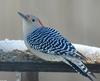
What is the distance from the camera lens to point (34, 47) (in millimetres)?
3879

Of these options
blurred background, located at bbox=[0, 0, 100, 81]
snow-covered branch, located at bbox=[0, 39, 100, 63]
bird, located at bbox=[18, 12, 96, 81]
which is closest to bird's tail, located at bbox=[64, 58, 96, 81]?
bird, located at bbox=[18, 12, 96, 81]

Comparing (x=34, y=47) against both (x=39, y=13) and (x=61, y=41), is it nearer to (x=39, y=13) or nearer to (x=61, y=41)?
(x=61, y=41)

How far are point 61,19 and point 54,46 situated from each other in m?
2.11

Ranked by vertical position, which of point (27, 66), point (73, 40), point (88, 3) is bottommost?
point (27, 66)

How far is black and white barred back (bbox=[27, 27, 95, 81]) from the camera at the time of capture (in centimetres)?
356

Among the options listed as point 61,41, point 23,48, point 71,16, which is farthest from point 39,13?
point 61,41

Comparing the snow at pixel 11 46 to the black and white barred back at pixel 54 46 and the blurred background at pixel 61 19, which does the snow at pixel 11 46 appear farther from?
the blurred background at pixel 61 19

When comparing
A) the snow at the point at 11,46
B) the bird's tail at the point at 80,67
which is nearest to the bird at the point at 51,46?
the bird's tail at the point at 80,67

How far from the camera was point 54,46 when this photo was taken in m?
3.77

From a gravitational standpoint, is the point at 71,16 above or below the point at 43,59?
above

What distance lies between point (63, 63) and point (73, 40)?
1.93 metres

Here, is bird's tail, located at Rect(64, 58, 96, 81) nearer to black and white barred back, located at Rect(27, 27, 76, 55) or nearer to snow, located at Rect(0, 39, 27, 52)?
black and white barred back, located at Rect(27, 27, 76, 55)

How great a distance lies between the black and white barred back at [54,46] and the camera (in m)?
3.56

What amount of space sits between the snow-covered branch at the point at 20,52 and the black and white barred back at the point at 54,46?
9 centimetres
